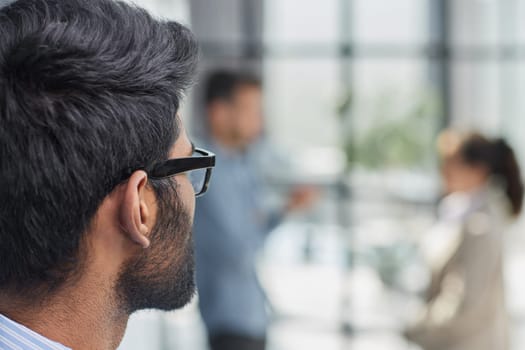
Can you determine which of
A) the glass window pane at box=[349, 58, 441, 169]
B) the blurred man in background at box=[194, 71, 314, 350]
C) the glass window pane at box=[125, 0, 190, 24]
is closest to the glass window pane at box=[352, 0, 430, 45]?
the glass window pane at box=[349, 58, 441, 169]

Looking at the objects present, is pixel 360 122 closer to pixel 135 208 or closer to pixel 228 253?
pixel 228 253

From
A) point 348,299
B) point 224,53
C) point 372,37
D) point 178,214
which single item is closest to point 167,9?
point 224,53

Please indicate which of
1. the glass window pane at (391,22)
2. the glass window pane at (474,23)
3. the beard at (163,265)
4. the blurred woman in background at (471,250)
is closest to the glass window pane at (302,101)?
the glass window pane at (391,22)

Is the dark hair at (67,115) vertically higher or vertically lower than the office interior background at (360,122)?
higher

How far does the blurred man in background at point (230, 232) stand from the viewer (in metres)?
2.97

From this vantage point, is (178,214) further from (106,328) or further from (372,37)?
(372,37)

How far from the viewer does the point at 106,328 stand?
986mm

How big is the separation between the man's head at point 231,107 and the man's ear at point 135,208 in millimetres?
2124

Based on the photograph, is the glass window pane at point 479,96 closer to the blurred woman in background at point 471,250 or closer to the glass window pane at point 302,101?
Answer: the glass window pane at point 302,101

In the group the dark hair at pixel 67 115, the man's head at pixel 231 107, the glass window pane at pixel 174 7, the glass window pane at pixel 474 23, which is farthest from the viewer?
the glass window pane at pixel 474 23

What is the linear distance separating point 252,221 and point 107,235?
2196 mm

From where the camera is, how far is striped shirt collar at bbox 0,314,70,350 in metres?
0.92

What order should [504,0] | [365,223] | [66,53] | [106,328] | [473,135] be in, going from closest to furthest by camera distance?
1. [66,53]
2. [106,328]
3. [473,135]
4. [504,0]
5. [365,223]

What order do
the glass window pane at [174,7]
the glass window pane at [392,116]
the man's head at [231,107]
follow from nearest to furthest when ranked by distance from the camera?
1. the man's head at [231,107]
2. the glass window pane at [174,7]
3. the glass window pane at [392,116]
